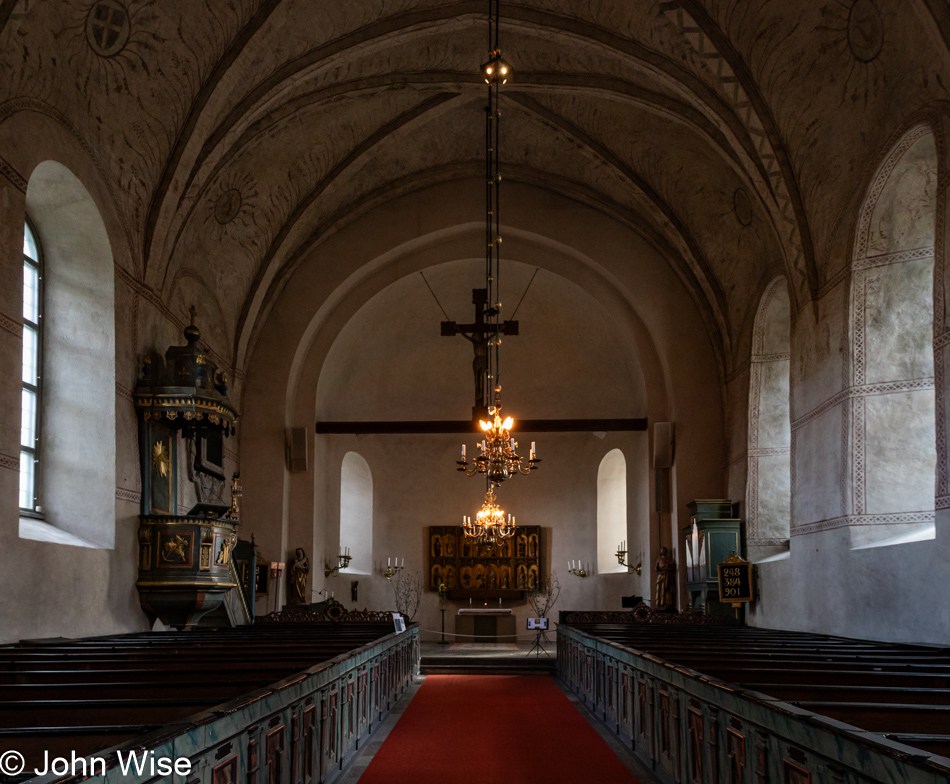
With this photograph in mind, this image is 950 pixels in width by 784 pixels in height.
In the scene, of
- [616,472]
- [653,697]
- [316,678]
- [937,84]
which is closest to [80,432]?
[316,678]

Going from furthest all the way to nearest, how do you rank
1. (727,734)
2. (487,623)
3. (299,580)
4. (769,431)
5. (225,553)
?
(487,623)
(299,580)
(769,431)
(225,553)
(727,734)

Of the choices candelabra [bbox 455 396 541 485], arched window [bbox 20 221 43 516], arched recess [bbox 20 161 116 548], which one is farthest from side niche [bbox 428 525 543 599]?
arched window [bbox 20 221 43 516]

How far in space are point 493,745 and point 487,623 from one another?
14.0 metres

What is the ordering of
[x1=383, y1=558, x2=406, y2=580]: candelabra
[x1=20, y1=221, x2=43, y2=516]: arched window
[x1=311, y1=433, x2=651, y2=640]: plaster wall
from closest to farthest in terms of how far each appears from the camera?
[x1=20, y1=221, x2=43, y2=516]: arched window → [x1=383, y1=558, x2=406, y2=580]: candelabra → [x1=311, y1=433, x2=651, y2=640]: plaster wall

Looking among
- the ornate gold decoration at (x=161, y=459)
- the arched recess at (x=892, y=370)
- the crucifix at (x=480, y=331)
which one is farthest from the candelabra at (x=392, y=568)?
the arched recess at (x=892, y=370)

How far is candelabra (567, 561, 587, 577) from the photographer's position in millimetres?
21781

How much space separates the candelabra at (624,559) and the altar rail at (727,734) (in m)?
10.0

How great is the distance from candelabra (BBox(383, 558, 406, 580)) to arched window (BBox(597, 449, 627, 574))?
4738 mm

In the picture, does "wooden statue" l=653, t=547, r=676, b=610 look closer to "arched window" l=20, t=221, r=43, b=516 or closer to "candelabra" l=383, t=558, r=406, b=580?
"candelabra" l=383, t=558, r=406, b=580

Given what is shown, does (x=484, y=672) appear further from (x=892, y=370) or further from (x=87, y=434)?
(x=892, y=370)

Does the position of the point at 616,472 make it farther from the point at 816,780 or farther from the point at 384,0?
the point at 816,780

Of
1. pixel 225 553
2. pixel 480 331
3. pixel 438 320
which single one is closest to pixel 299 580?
pixel 225 553

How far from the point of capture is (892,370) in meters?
10.8

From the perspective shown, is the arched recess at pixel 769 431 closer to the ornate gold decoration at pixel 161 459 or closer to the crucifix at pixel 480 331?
the crucifix at pixel 480 331
